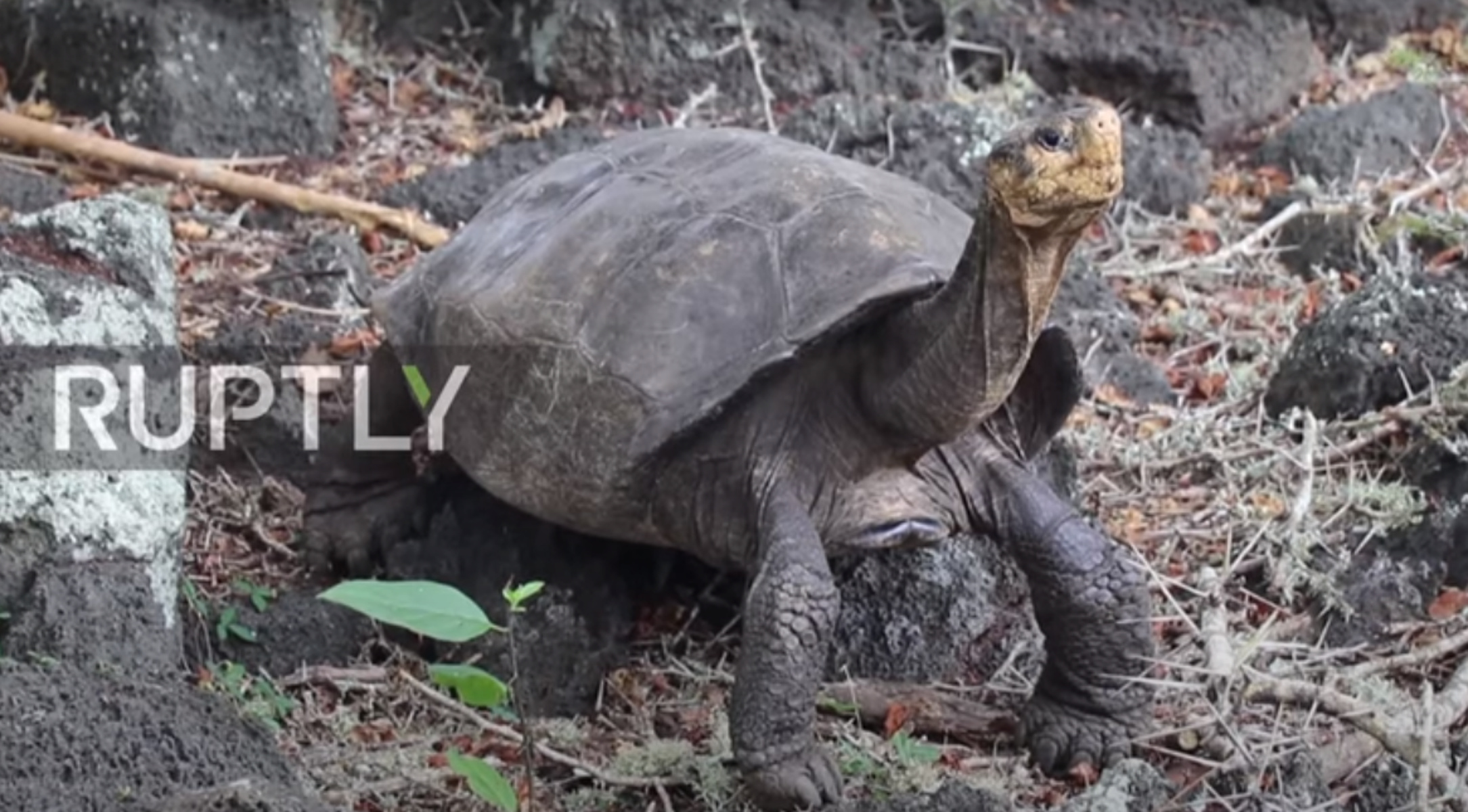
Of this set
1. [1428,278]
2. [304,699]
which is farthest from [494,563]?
[1428,278]

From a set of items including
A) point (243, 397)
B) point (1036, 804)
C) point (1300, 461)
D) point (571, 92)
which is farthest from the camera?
point (571, 92)

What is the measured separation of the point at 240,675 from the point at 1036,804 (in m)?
1.27

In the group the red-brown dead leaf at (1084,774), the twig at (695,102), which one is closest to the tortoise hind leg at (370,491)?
the red-brown dead leaf at (1084,774)

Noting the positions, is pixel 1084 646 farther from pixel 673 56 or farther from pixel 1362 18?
pixel 1362 18

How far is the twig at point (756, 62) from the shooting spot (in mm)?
6504

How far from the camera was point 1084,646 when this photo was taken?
11.7ft

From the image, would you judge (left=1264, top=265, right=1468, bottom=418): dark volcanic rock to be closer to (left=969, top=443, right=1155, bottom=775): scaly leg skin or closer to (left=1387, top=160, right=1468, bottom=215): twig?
(left=1387, top=160, right=1468, bottom=215): twig

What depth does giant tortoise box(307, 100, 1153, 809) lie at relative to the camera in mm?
3367

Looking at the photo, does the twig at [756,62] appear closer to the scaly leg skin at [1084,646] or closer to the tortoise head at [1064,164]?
the scaly leg skin at [1084,646]

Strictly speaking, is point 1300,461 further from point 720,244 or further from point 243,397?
point 243,397

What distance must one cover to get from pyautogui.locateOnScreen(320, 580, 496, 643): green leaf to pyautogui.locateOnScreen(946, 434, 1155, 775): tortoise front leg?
1241mm

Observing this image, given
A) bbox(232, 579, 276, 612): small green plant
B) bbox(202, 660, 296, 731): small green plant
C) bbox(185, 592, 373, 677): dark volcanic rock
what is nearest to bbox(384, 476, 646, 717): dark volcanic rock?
bbox(185, 592, 373, 677): dark volcanic rock

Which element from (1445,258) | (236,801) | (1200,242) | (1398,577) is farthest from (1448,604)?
(236,801)

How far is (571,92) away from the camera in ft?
21.9
